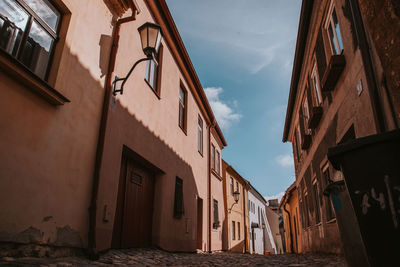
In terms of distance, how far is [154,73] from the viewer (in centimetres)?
819

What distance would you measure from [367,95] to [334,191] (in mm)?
2158

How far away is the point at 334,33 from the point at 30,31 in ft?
20.4

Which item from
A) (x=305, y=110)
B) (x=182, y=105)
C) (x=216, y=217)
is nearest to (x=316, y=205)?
(x=305, y=110)

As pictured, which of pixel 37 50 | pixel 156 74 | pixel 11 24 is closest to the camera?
pixel 11 24

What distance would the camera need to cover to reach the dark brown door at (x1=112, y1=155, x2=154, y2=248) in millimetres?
5859

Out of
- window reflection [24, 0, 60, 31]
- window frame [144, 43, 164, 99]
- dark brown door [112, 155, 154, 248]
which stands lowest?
Answer: dark brown door [112, 155, 154, 248]

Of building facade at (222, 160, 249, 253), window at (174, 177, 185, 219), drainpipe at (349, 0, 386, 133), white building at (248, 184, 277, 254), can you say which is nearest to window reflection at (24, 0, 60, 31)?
drainpipe at (349, 0, 386, 133)

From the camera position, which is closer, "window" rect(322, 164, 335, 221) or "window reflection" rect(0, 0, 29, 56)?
"window reflection" rect(0, 0, 29, 56)

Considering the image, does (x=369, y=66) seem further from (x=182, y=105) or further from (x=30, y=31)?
(x=182, y=105)

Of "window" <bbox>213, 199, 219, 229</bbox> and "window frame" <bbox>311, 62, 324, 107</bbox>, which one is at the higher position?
"window frame" <bbox>311, 62, 324, 107</bbox>

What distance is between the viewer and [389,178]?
88.5 inches

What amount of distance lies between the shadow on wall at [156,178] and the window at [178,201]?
14cm

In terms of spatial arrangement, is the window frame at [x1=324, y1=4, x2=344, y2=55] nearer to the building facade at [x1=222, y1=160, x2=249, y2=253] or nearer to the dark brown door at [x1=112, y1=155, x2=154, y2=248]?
the dark brown door at [x1=112, y1=155, x2=154, y2=248]

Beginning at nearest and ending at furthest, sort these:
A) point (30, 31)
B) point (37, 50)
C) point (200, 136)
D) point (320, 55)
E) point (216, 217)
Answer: point (30, 31) → point (37, 50) → point (320, 55) → point (200, 136) → point (216, 217)
